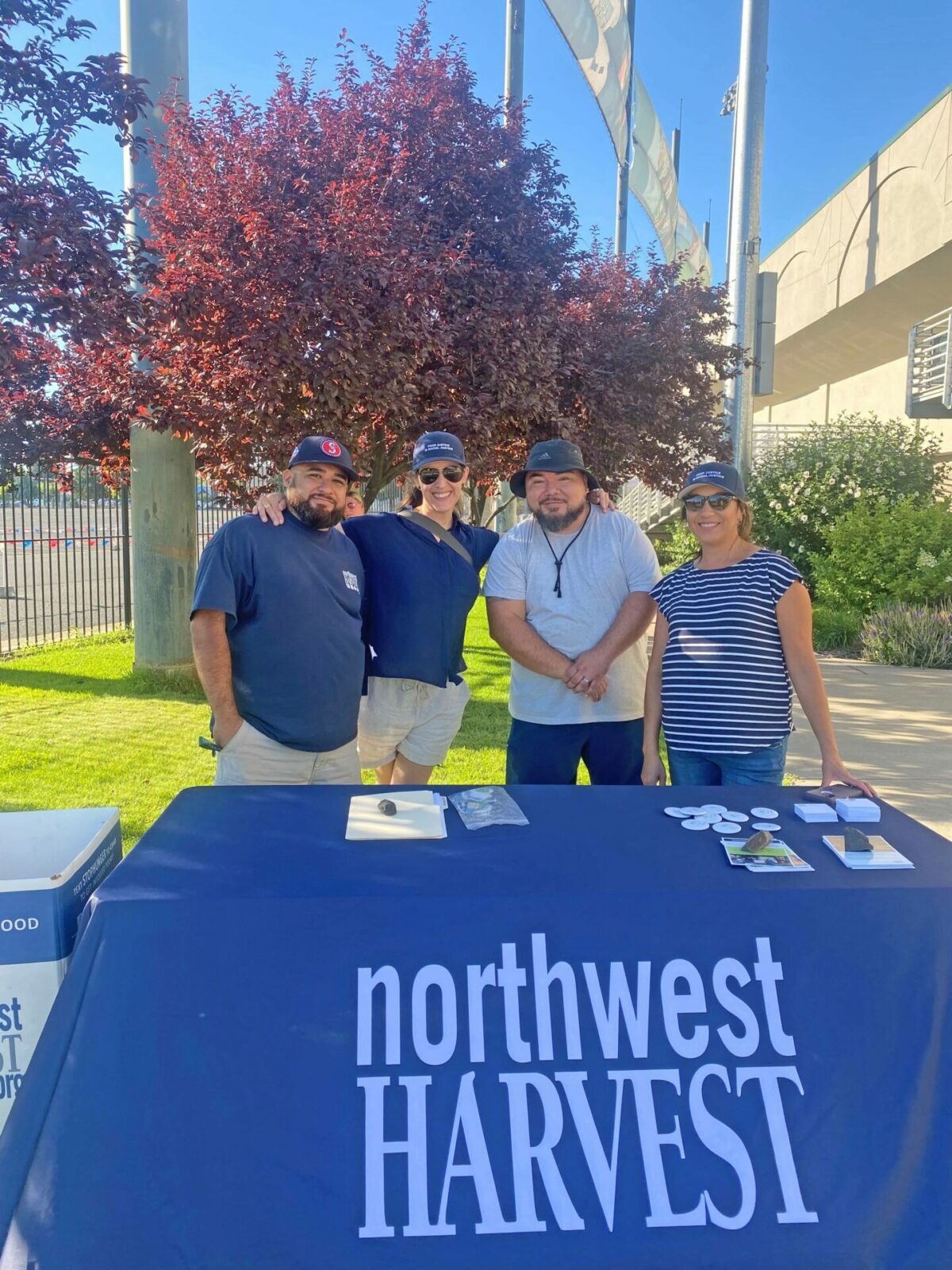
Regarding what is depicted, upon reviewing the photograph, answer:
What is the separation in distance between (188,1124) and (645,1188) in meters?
0.86

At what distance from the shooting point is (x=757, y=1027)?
178 cm

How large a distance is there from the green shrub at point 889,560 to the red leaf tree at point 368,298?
17.6ft

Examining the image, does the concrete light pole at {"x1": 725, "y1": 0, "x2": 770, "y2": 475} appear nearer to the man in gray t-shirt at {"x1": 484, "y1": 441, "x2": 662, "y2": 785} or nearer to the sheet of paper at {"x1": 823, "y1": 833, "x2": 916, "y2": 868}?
the man in gray t-shirt at {"x1": 484, "y1": 441, "x2": 662, "y2": 785}

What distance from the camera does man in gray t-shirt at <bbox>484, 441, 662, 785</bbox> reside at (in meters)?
3.38

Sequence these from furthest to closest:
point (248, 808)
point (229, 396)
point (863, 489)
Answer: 1. point (863, 489)
2. point (229, 396)
3. point (248, 808)

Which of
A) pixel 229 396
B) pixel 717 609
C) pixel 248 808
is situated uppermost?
pixel 229 396

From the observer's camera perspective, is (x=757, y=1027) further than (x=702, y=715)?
No

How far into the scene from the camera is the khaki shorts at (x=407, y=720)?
3541mm

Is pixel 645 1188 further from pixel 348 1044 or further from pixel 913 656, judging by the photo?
pixel 913 656

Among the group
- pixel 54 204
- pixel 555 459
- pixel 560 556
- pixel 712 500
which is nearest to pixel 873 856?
pixel 712 500

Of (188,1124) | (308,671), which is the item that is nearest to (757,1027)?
(188,1124)

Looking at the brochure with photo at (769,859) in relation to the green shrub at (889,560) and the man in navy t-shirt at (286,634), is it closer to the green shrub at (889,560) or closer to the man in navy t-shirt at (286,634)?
the man in navy t-shirt at (286,634)

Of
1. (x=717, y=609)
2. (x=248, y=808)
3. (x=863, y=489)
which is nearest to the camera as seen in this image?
(x=248, y=808)

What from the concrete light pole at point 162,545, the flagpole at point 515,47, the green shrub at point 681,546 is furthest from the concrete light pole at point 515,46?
the concrete light pole at point 162,545
